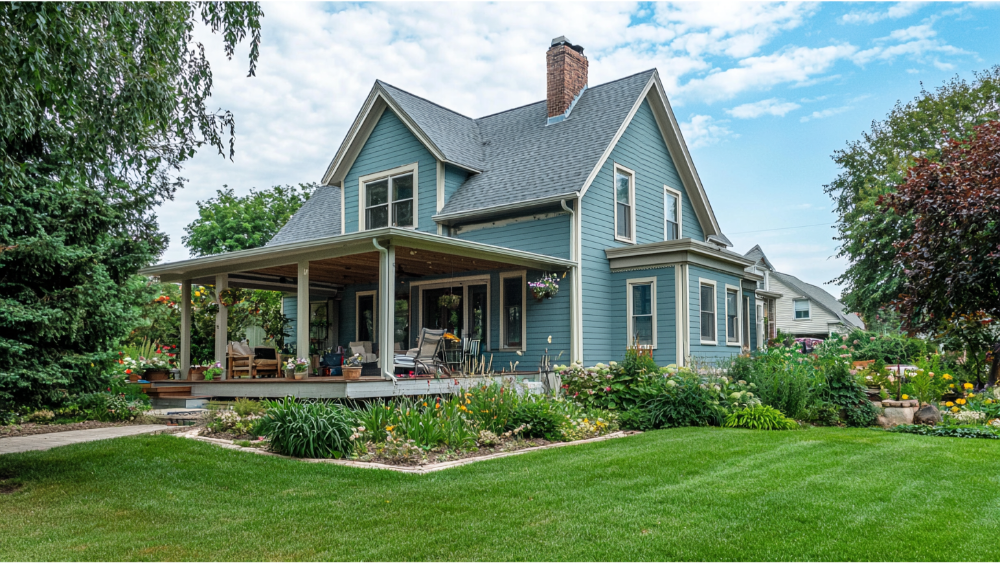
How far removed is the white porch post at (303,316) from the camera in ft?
35.7

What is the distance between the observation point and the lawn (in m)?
4.14

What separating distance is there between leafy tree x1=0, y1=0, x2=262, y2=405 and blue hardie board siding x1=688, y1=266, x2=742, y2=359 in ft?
31.0

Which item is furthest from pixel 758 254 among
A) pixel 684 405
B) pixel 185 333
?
pixel 185 333

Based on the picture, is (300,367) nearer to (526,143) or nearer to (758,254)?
(526,143)

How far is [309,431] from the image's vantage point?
745 centimetres

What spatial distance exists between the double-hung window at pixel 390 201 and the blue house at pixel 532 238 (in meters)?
0.04

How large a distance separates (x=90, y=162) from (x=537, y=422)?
5585mm

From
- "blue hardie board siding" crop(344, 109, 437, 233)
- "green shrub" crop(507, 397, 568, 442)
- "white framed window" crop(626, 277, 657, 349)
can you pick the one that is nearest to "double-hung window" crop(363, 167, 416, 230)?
"blue hardie board siding" crop(344, 109, 437, 233)

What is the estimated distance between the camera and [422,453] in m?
7.36

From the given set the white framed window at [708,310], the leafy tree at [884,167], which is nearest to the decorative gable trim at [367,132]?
the white framed window at [708,310]

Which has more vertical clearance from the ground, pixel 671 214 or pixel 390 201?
pixel 390 201

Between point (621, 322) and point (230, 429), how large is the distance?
316 inches

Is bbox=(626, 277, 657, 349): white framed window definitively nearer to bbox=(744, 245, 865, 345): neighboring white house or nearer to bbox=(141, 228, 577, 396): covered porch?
bbox=(141, 228, 577, 396): covered porch

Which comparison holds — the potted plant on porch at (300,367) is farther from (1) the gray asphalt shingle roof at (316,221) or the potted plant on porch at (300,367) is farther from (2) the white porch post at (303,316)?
(1) the gray asphalt shingle roof at (316,221)
